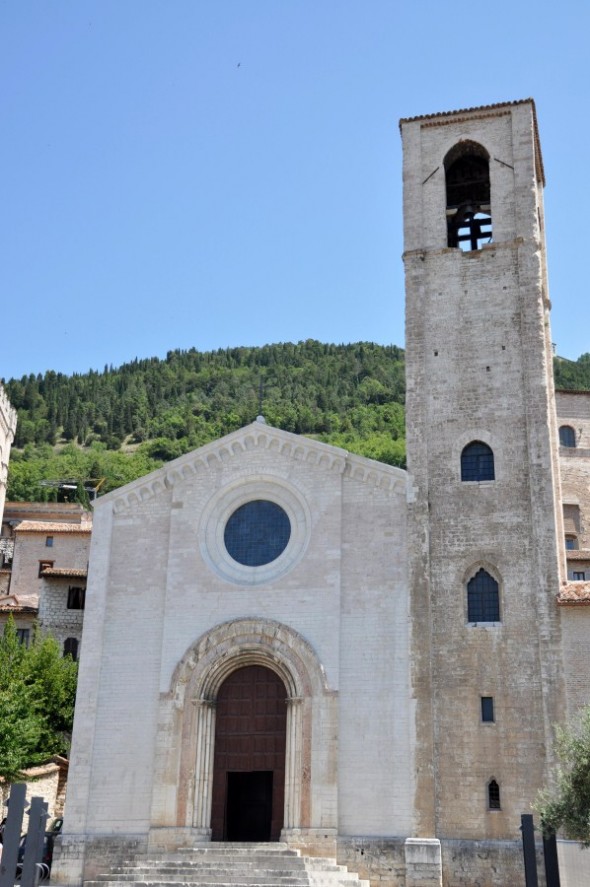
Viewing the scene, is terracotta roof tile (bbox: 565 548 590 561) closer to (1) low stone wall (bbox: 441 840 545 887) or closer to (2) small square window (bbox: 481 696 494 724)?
(2) small square window (bbox: 481 696 494 724)

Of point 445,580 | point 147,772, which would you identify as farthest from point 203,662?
point 445,580

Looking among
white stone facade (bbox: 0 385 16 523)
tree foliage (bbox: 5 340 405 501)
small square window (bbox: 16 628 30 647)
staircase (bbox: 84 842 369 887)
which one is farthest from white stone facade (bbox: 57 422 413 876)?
tree foliage (bbox: 5 340 405 501)

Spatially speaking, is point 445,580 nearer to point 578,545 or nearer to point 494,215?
point 494,215

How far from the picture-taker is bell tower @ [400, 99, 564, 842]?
2322 cm

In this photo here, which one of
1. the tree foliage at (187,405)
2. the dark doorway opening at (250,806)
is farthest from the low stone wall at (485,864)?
the tree foliage at (187,405)

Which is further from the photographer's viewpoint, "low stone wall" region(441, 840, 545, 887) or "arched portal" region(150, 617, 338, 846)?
"arched portal" region(150, 617, 338, 846)

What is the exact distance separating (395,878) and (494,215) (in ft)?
57.5

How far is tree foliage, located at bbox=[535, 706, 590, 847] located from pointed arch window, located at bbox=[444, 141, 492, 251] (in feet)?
49.0

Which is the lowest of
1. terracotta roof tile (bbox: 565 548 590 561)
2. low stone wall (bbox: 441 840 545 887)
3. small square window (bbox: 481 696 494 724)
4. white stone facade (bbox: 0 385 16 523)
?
low stone wall (bbox: 441 840 545 887)

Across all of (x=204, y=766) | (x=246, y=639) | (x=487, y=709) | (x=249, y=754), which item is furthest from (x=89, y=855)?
(x=487, y=709)

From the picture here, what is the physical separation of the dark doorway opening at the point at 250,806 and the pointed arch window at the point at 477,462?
9099 mm

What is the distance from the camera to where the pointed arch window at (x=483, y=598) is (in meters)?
24.6

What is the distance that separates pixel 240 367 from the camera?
456 ft

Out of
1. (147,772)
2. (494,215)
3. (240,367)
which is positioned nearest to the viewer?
(147,772)
